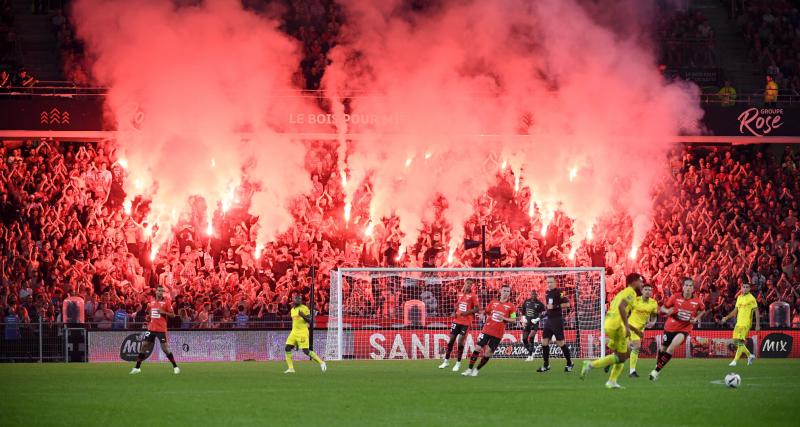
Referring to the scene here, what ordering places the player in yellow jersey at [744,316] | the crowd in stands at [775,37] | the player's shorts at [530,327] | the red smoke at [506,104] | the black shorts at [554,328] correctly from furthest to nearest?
the crowd in stands at [775,37], the red smoke at [506,104], the player's shorts at [530,327], the player in yellow jersey at [744,316], the black shorts at [554,328]

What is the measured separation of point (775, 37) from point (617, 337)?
80.1 feet

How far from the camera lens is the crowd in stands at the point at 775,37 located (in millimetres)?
37344

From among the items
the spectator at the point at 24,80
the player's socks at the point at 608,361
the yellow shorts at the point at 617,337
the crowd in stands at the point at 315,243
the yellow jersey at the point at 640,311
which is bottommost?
the player's socks at the point at 608,361

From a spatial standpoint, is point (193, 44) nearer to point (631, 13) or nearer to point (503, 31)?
point (503, 31)

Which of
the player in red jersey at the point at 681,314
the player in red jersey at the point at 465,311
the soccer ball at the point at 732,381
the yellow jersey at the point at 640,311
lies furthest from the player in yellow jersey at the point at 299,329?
the soccer ball at the point at 732,381

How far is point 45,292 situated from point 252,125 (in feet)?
27.3

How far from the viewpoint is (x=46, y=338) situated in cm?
2709

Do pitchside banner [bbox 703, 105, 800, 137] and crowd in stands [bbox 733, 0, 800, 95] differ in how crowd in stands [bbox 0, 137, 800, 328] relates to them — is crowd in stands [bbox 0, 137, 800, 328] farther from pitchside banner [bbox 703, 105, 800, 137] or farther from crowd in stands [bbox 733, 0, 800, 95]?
crowd in stands [bbox 733, 0, 800, 95]

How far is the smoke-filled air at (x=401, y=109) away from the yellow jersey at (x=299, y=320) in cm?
1128

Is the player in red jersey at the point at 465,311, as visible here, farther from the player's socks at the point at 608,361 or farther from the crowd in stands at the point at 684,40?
the crowd in stands at the point at 684,40

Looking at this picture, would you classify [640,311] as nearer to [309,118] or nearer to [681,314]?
[681,314]

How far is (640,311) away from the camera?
1928 centimetres

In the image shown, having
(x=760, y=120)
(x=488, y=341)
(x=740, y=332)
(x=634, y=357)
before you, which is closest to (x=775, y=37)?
(x=760, y=120)

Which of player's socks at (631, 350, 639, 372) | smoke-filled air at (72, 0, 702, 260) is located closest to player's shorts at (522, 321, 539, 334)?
player's socks at (631, 350, 639, 372)
